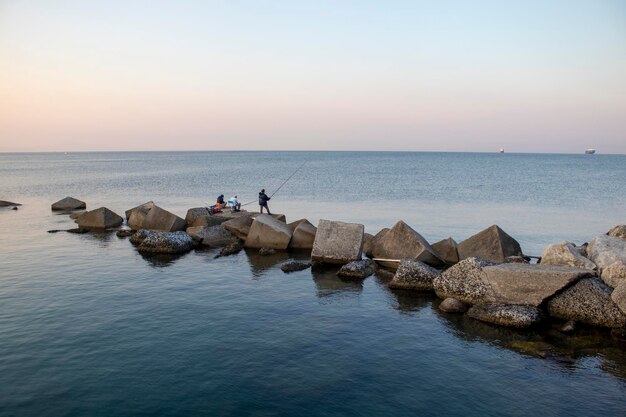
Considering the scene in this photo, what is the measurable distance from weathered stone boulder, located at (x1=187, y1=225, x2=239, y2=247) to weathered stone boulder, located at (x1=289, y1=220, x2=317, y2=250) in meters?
3.40

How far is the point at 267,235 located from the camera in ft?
76.7

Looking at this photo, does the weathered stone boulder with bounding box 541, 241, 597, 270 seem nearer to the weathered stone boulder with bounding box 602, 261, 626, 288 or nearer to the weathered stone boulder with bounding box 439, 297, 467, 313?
the weathered stone boulder with bounding box 602, 261, 626, 288

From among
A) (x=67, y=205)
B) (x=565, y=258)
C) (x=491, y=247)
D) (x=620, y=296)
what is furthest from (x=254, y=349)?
(x=67, y=205)

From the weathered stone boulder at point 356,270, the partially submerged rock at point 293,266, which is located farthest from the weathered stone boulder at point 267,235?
the weathered stone boulder at point 356,270

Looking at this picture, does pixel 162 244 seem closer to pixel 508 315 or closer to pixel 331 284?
pixel 331 284

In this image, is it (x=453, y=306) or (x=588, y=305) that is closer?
(x=588, y=305)

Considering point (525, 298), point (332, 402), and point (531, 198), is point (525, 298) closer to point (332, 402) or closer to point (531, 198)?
point (332, 402)

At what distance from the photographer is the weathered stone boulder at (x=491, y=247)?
19422mm

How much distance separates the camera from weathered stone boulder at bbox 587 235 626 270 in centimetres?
1630

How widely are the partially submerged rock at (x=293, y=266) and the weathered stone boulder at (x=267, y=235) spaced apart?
3263 mm

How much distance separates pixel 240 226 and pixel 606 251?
16641mm

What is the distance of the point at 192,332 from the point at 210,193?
41.2 metres

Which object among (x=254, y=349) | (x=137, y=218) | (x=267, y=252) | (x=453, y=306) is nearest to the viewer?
(x=254, y=349)

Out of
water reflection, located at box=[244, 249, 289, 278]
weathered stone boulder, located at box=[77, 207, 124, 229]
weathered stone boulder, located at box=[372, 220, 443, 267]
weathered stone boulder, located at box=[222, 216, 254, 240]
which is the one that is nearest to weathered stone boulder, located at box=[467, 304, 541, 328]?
weathered stone boulder, located at box=[372, 220, 443, 267]
